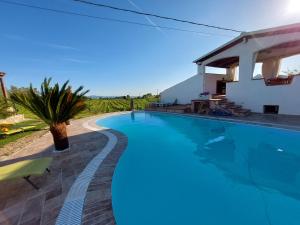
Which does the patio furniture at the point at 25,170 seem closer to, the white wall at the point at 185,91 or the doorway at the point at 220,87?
the white wall at the point at 185,91

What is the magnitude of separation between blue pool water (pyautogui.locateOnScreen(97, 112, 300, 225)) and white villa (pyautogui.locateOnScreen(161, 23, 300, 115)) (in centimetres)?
491

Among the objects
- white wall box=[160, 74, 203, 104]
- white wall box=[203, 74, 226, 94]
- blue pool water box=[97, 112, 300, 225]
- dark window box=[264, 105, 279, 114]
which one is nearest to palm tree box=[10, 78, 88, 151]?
blue pool water box=[97, 112, 300, 225]

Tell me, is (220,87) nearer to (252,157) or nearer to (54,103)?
(252,157)

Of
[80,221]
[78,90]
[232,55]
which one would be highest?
[232,55]

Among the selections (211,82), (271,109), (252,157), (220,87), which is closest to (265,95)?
(271,109)

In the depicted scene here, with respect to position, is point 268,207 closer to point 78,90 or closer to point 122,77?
point 78,90

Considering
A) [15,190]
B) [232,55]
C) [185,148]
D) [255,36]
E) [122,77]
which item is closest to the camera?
[15,190]

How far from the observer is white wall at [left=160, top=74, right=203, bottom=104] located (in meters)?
16.6

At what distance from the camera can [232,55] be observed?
43.2 feet

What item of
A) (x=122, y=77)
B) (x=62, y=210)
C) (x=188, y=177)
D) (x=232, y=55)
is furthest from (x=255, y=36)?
(x=122, y=77)

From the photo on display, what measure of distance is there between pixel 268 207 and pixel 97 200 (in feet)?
10.9

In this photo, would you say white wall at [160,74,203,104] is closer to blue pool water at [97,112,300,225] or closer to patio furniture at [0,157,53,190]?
blue pool water at [97,112,300,225]

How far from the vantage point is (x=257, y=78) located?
38.3 ft

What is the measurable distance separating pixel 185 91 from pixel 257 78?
7831 mm
